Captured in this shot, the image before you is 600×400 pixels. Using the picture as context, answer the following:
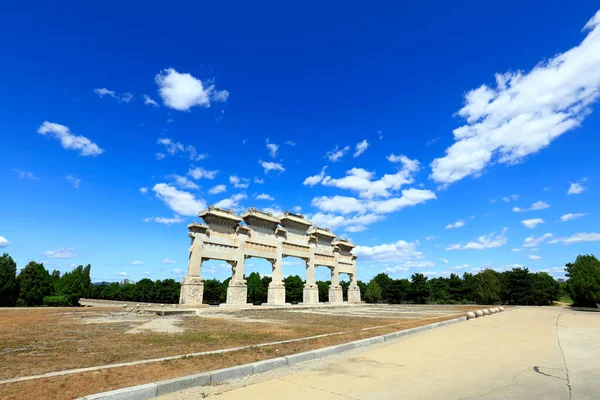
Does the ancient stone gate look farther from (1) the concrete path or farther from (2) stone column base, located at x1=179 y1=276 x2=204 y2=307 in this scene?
(1) the concrete path

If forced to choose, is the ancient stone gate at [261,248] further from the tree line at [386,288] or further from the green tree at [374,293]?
the tree line at [386,288]

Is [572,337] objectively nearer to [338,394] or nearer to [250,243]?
[338,394]

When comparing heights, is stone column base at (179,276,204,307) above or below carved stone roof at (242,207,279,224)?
below

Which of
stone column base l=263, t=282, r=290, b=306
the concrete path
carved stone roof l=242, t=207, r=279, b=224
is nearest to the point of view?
the concrete path

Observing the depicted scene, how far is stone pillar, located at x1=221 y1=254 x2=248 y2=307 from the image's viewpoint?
92.2ft

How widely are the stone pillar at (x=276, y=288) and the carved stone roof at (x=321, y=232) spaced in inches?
275

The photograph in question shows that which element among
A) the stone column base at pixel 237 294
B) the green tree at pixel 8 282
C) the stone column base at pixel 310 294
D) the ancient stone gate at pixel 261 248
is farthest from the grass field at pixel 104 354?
the green tree at pixel 8 282

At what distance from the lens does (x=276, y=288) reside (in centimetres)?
3219

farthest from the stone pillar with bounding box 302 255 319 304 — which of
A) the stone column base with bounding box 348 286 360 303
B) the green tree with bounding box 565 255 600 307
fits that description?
the green tree with bounding box 565 255 600 307

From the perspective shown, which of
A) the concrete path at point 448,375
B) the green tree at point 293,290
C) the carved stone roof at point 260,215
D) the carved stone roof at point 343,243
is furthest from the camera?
the green tree at point 293,290

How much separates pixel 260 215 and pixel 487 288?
38303 millimetres

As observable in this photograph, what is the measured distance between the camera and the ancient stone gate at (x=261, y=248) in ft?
87.7

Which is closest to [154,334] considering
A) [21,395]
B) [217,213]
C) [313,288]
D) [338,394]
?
[21,395]

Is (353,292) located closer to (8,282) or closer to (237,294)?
(237,294)
